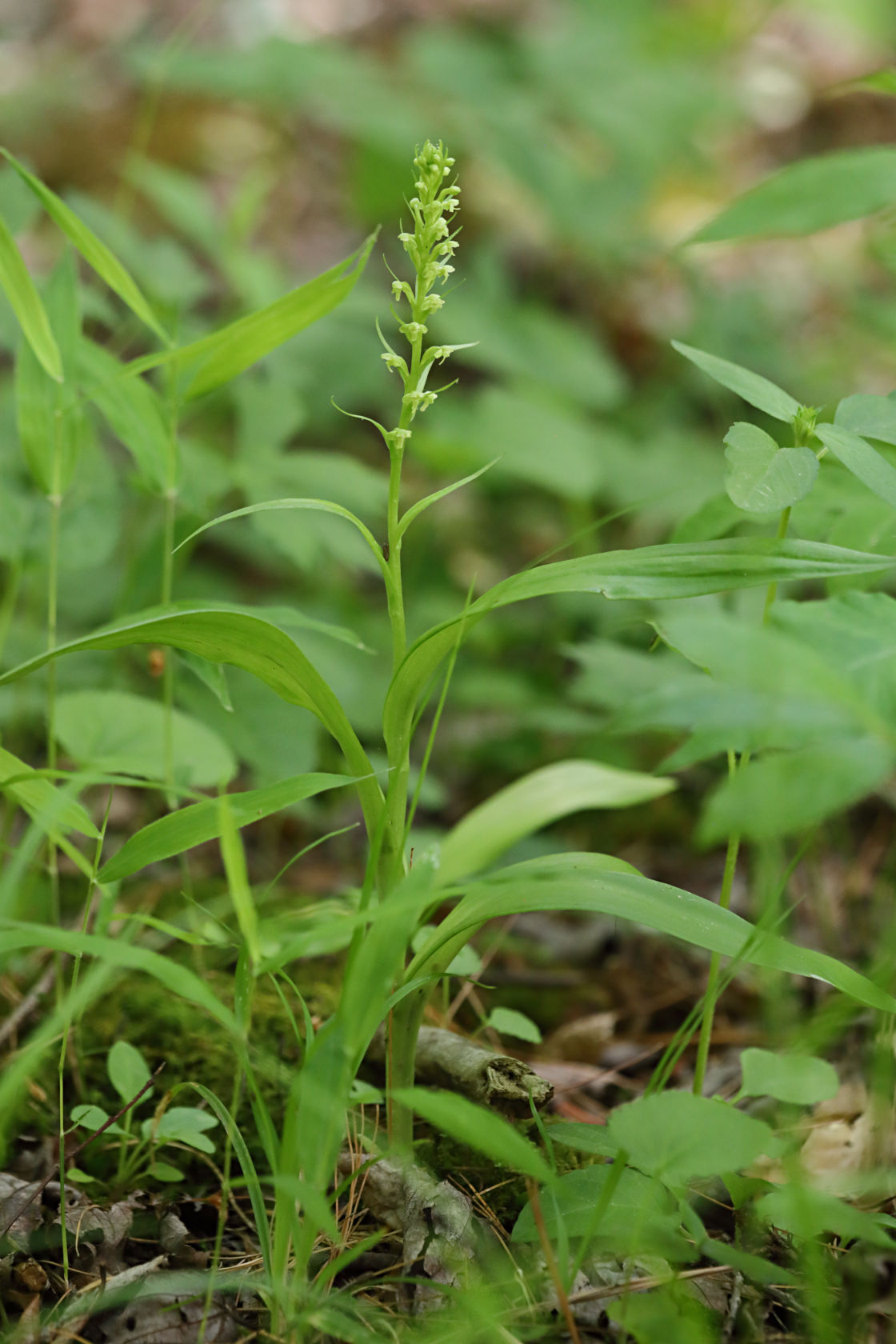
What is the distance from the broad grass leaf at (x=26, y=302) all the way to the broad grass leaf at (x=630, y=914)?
74 centimetres

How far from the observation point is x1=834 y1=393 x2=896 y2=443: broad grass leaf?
0.91m

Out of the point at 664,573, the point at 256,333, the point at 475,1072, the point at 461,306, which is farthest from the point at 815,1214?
the point at 461,306

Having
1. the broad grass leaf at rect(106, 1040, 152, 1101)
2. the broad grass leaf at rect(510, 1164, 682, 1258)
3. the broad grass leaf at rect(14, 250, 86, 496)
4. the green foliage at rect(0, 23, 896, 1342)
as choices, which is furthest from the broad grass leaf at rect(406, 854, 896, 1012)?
the broad grass leaf at rect(14, 250, 86, 496)

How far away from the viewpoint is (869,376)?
11.5ft

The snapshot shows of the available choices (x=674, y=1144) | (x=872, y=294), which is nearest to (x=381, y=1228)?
(x=674, y=1144)

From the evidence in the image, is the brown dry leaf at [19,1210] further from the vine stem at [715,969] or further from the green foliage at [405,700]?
the vine stem at [715,969]

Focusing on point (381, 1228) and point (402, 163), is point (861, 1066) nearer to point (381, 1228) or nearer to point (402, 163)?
point (381, 1228)

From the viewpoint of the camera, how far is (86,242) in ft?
3.42

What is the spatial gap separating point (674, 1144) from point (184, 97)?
5.27 m

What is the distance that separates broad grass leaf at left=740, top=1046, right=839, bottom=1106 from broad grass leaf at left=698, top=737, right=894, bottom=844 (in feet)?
1.33

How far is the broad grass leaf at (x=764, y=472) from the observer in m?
0.86

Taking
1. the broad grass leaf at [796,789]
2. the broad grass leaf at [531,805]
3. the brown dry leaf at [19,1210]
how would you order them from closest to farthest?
the broad grass leaf at [796,789]
the broad grass leaf at [531,805]
the brown dry leaf at [19,1210]

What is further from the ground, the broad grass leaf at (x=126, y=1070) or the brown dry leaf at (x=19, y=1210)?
the broad grass leaf at (x=126, y=1070)

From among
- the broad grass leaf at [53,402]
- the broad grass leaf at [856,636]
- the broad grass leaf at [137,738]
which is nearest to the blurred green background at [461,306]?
the broad grass leaf at [137,738]
